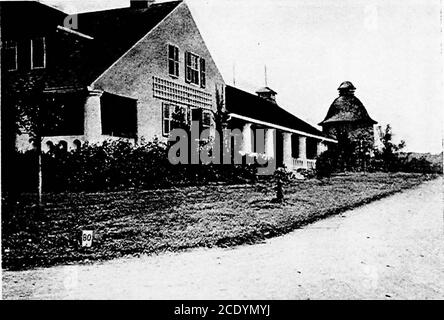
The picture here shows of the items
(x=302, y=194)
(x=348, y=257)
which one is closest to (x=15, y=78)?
(x=302, y=194)

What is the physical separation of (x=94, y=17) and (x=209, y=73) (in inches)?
157

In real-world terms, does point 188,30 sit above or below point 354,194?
above

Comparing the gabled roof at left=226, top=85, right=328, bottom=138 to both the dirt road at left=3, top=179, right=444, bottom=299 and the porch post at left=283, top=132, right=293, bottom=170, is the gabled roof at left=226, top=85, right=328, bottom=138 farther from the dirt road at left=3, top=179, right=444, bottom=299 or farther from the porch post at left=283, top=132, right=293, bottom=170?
the dirt road at left=3, top=179, right=444, bottom=299

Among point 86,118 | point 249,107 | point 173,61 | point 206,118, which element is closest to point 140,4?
point 173,61

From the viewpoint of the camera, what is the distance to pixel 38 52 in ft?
34.4

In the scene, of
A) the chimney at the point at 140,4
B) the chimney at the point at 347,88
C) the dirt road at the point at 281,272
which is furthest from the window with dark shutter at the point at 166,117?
the dirt road at the point at 281,272

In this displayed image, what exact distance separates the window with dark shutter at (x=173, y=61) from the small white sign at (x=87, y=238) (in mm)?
6144

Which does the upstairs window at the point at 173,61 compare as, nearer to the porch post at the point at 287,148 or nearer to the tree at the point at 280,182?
the porch post at the point at 287,148

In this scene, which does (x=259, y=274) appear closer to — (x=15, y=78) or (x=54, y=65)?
(x=15, y=78)

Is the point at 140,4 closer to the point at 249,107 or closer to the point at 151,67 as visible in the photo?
the point at 151,67

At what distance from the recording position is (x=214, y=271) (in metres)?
5.64

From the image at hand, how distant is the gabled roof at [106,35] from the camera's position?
33.7ft

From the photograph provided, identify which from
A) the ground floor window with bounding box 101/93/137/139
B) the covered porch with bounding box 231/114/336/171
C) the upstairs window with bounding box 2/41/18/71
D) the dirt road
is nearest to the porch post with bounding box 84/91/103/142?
the ground floor window with bounding box 101/93/137/139

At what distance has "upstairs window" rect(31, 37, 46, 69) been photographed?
10273 mm
